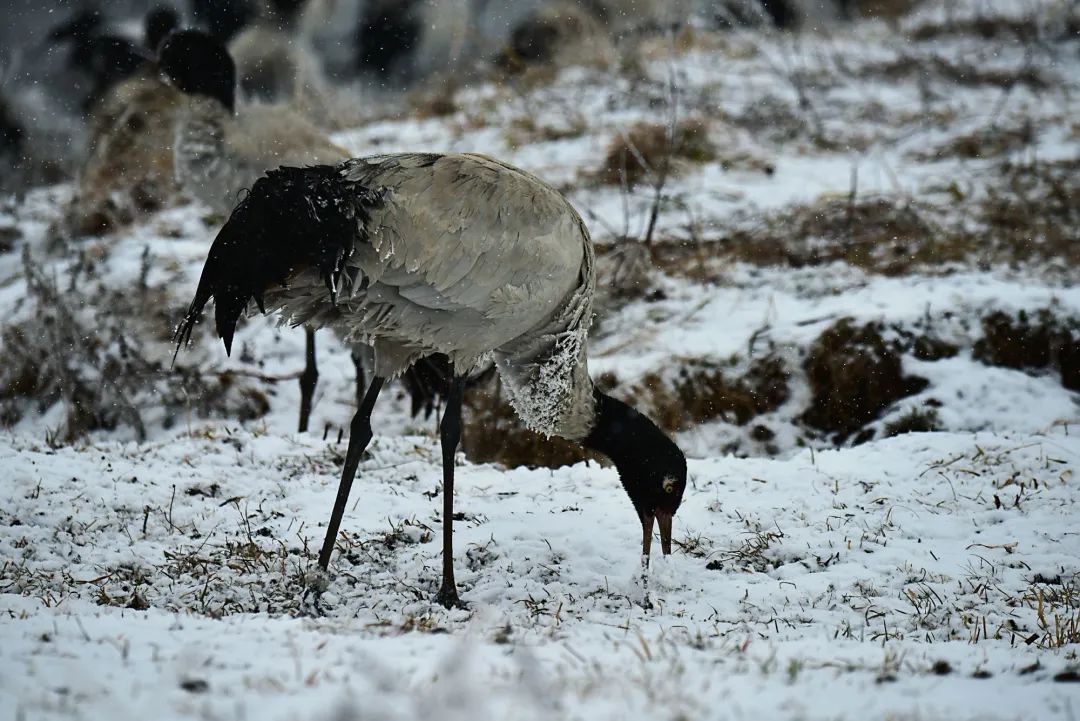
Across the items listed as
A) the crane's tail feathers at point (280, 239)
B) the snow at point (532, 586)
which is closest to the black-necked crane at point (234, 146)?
the snow at point (532, 586)

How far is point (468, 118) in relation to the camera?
12.6 metres

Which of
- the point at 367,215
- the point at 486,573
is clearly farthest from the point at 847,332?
the point at 367,215

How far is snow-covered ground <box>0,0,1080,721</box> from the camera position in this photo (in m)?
2.55

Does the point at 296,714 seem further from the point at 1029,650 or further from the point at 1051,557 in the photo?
the point at 1051,557

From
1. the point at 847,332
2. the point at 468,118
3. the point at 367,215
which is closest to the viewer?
the point at 367,215

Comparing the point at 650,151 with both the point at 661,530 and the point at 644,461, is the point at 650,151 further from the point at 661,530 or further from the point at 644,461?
the point at 661,530

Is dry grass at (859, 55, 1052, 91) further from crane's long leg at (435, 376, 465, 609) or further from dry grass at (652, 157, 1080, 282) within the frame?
crane's long leg at (435, 376, 465, 609)

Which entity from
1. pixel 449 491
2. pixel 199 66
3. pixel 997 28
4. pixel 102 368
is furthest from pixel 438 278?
pixel 997 28

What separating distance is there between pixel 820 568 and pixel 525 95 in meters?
9.87

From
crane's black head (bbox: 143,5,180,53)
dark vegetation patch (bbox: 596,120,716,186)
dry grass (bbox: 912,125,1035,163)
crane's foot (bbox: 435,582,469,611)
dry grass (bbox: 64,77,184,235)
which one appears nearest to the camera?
crane's foot (bbox: 435,582,469,611)

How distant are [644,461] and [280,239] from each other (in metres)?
2.00

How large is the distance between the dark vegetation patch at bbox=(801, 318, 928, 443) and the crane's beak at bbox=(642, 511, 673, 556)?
8.74ft

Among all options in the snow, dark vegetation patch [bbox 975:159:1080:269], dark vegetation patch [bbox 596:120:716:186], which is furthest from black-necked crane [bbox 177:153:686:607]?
dark vegetation patch [bbox 596:120:716:186]

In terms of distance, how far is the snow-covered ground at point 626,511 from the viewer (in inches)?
100
